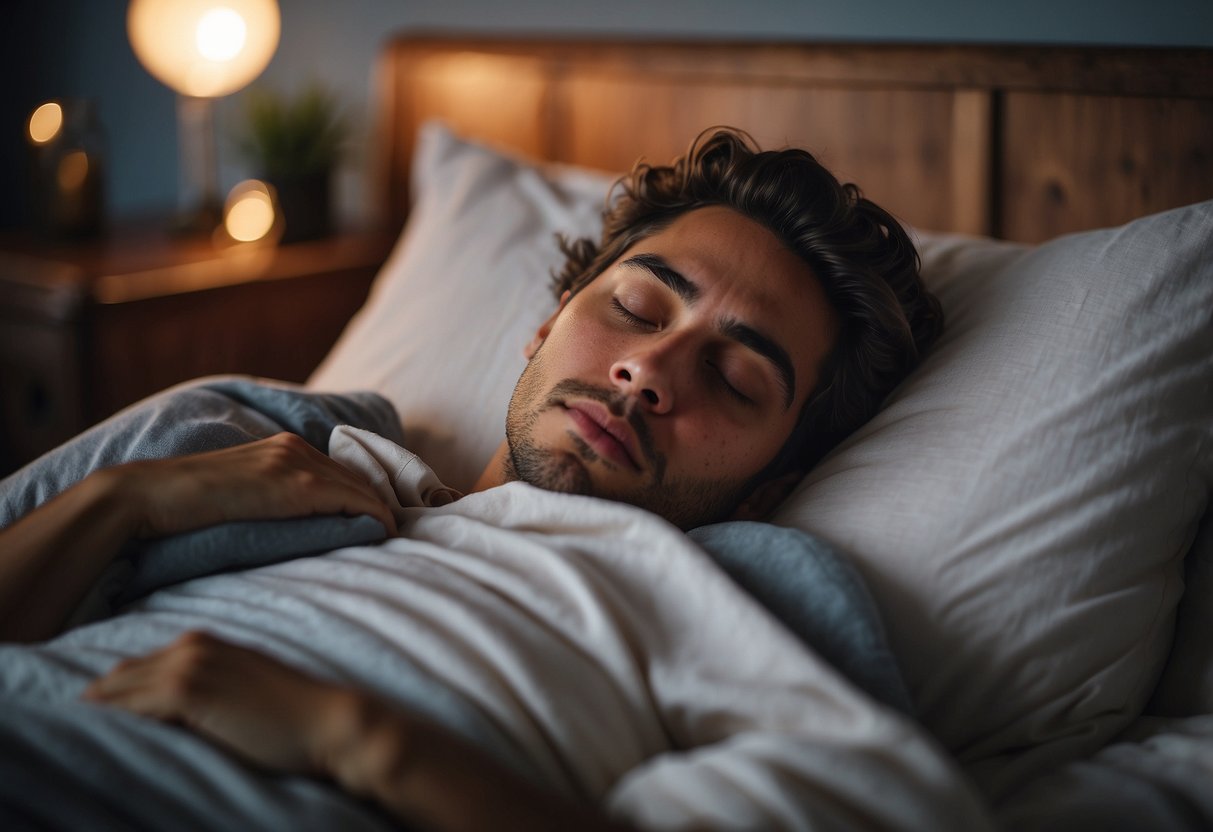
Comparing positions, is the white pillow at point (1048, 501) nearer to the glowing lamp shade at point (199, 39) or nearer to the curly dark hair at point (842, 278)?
the curly dark hair at point (842, 278)

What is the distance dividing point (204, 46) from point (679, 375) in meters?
1.46

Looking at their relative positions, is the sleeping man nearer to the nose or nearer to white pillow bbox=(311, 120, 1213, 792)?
the nose

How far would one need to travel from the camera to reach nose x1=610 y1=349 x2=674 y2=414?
100 cm

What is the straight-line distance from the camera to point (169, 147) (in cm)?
292

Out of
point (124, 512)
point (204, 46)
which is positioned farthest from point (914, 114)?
point (204, 46)

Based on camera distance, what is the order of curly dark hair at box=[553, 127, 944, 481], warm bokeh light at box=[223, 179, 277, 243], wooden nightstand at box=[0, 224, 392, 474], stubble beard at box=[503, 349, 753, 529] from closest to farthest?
stubble beard at box=[503, 349, 753, 529], curly dark hair at box=[553, 127, 944, 481], wooden nightstand at box=[0, 224, 392, 474], warm bokeh light at box=[223, 179, 277, 243]

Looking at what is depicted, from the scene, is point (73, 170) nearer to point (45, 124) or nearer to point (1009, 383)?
point (45, 124)

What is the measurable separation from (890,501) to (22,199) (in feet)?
9.83

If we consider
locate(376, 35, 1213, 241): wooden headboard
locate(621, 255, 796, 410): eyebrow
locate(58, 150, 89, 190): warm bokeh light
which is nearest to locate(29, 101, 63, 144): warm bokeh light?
locate(58, 150, 89, 190): warm bokeh light

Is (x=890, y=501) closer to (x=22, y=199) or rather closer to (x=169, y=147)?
(x=169, y=147)

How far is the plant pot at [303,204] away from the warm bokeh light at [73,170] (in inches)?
12.8

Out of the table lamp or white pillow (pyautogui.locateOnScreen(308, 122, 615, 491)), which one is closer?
white pillow (pyautogui.locateOnScreen(308, 122, 615, 491))

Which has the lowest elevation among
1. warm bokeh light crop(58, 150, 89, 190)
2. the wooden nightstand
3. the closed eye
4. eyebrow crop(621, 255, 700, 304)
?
the wooden nightstand

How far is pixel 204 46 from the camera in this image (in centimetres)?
203
